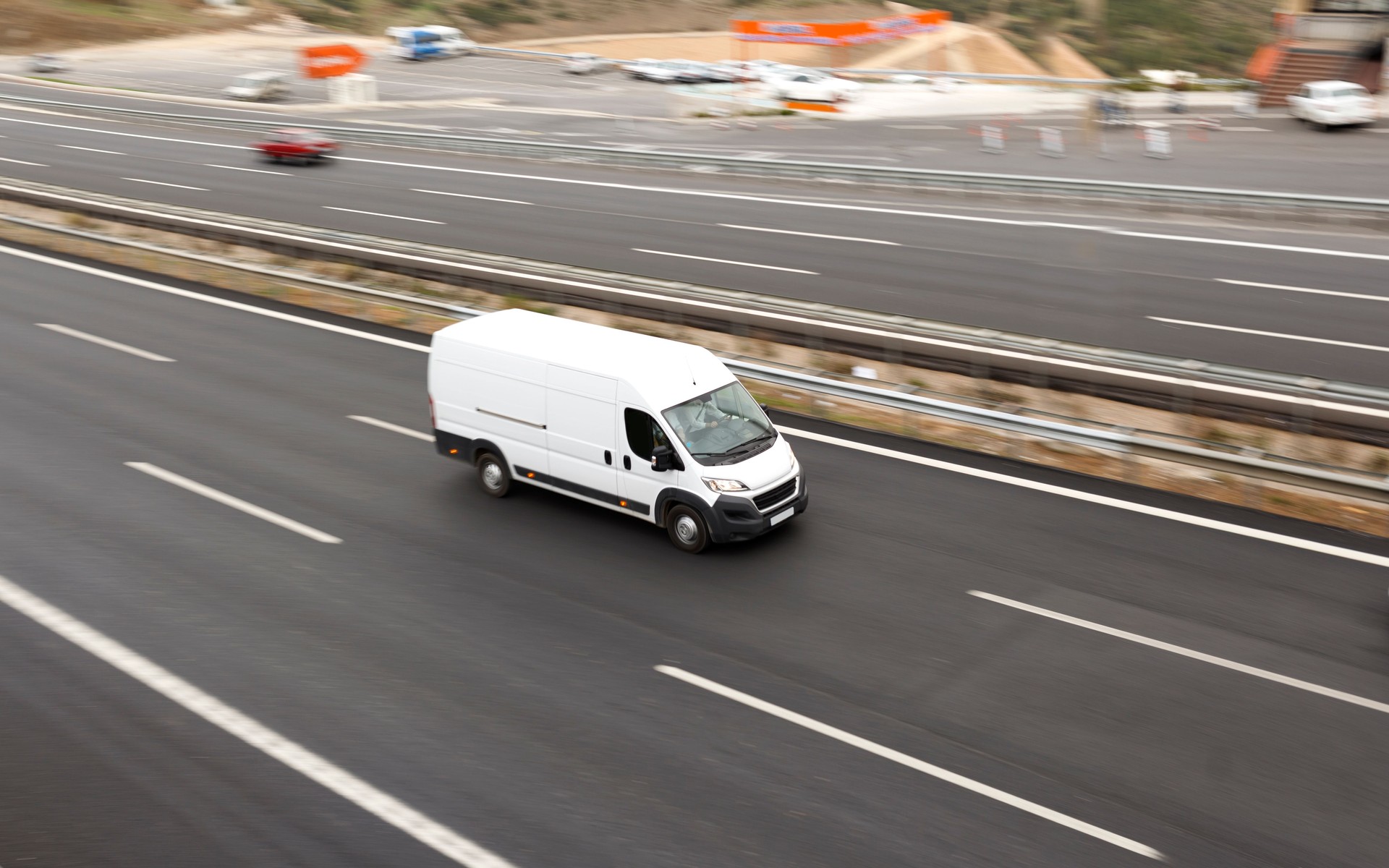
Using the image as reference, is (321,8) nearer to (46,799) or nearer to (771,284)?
(771,284)

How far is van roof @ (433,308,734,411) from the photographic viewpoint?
11109 millimetres

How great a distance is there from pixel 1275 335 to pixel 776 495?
35.0 feet

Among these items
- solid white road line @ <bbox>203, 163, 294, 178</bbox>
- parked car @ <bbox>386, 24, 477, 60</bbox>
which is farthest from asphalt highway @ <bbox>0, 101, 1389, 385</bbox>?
parked car @ <bbox>386, 24, 477, 60</bbox>

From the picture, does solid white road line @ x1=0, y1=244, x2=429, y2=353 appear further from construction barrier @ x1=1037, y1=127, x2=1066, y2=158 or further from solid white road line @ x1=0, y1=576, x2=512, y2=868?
construction barrier @ x1=1037, y1=127, x2=1066, y2=158

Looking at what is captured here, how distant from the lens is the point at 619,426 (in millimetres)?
11102

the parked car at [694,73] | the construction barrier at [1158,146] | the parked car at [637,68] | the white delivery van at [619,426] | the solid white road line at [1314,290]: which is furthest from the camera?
the parked car at [637,68]

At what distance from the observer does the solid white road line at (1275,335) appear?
16.5 meters

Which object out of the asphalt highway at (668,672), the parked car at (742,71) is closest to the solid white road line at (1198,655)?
the asphalt highway at (668,672)

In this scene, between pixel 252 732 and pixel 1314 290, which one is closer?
pixel 252 732

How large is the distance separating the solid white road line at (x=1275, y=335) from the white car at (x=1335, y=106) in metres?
23.8

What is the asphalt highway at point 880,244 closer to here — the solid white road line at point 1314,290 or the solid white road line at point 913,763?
the solid white road line at point 1314,290

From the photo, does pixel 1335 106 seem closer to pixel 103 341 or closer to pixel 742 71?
pixel 742 71

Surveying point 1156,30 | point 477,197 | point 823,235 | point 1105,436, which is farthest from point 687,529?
point 1156,30

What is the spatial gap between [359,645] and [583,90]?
54808mm
